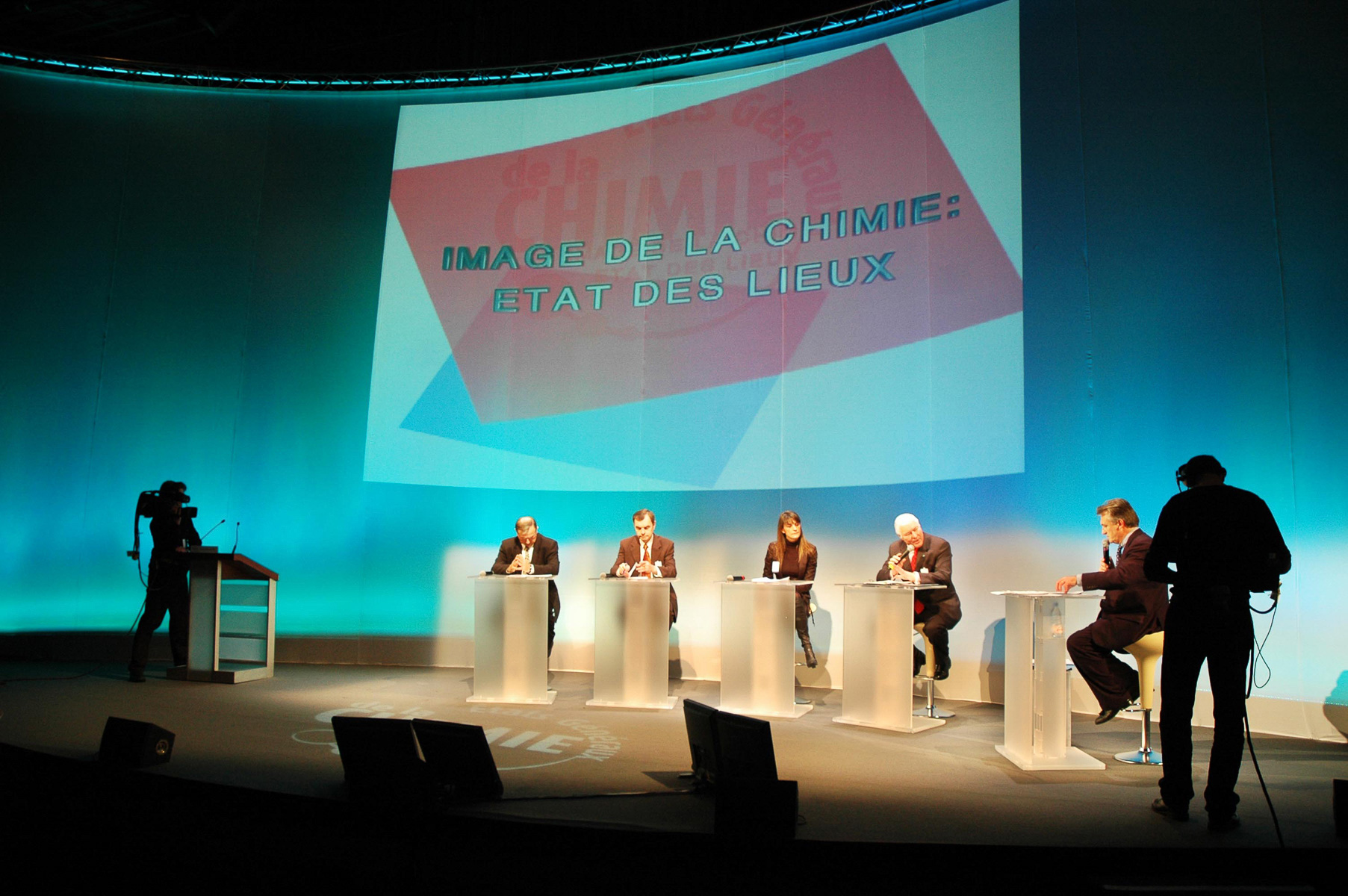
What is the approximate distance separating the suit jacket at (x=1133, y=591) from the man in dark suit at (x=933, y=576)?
1.26m

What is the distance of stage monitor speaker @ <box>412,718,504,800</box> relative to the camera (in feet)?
9.92

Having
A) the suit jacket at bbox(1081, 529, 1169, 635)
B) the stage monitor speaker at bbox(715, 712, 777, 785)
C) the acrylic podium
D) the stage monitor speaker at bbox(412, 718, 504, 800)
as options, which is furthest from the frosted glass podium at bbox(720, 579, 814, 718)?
the acrylic podium

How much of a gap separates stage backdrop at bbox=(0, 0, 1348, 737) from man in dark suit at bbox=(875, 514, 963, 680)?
25.0 inches

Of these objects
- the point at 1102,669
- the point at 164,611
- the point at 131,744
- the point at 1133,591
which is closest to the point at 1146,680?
the point at 1102,669

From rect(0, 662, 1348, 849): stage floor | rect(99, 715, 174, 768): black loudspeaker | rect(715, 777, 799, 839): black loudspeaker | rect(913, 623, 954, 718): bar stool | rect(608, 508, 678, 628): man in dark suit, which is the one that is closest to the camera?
rect(715, 777, 799, 839): black loudspeaker

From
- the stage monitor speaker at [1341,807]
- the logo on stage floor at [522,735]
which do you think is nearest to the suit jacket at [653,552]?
the logo on stage floor at [522,735]

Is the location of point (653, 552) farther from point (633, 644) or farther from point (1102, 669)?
point (1102, 669)

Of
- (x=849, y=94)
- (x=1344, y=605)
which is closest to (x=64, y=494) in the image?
(x=849, y=94)

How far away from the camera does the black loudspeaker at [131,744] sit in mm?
3488

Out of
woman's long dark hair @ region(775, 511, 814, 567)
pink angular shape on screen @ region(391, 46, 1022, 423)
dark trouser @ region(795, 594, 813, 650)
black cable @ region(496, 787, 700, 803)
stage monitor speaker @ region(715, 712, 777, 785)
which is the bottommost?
black cable @ region(496, 787, 700, 803)

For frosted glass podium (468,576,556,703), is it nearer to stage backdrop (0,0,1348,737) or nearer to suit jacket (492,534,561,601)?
suit jacket (492,534,561,601)

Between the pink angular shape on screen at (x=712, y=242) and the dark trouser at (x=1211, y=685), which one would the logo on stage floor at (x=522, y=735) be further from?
the pink angular shape on screen at (x=712, y=242)

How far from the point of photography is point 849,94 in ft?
22.6

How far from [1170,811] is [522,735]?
290 cm
